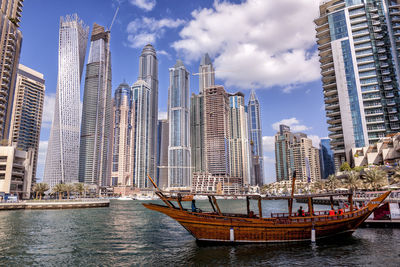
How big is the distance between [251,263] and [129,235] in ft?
59.3

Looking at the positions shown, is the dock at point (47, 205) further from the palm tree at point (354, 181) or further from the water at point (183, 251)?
the palm tree at point (354, 181)

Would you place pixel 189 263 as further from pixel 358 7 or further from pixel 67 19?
pixel 67 19

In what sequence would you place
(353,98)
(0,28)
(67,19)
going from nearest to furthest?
(353,98) < (0,28) < (67,19)

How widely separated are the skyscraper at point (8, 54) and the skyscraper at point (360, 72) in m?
111

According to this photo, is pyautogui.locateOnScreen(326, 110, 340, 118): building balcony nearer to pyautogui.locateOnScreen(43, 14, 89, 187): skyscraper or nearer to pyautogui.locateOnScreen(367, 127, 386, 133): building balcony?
pyautogui.locateOnScreen(367, 127, 386, 133): building balcony

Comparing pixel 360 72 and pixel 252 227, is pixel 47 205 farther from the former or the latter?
pixel 360 72

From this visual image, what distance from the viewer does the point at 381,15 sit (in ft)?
308

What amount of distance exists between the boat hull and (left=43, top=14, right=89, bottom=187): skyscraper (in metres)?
Answer: 172

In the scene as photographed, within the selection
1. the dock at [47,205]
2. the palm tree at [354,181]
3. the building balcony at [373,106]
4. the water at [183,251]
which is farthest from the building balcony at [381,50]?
the dock at [47,205]

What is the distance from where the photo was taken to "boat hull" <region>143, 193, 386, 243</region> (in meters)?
25.2

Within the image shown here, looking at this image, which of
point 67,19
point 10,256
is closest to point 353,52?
point 10,256

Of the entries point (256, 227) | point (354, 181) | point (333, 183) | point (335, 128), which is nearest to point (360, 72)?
point (335, 128)

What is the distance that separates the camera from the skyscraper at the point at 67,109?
175 meters

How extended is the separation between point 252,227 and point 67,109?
176775mm
